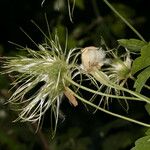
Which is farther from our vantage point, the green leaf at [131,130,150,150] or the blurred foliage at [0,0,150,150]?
the blurred foliage at [0,0,150,150]

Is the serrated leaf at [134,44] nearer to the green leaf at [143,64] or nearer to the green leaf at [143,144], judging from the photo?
the green leaf at [143,64]

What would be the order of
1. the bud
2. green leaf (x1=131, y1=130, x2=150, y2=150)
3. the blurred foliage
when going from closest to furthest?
green leaf (x1=131, y1=130, x2=150, y2=150)
the bud
the blurred foliage

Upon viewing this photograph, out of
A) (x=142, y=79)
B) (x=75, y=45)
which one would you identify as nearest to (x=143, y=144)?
(x=142, y=79)

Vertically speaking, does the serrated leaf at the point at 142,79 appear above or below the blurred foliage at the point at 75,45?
above

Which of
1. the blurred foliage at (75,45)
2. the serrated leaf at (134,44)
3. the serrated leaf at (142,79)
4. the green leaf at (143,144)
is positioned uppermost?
the serrated leaf at (134,44)

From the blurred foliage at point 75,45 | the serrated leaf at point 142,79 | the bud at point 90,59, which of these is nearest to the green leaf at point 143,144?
the serrated leaf at point 142,79

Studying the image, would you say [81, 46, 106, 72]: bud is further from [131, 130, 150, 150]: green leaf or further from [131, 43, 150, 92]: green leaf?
[131, 130, 150, 150]: green leaf

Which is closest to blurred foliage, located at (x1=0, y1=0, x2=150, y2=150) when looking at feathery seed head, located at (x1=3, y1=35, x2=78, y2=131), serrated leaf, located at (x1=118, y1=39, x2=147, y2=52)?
feathery seed head, located at (x1=3, y1=35, x2=78, y2=131)

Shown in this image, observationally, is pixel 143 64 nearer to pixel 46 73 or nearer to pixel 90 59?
pixel 90 59
